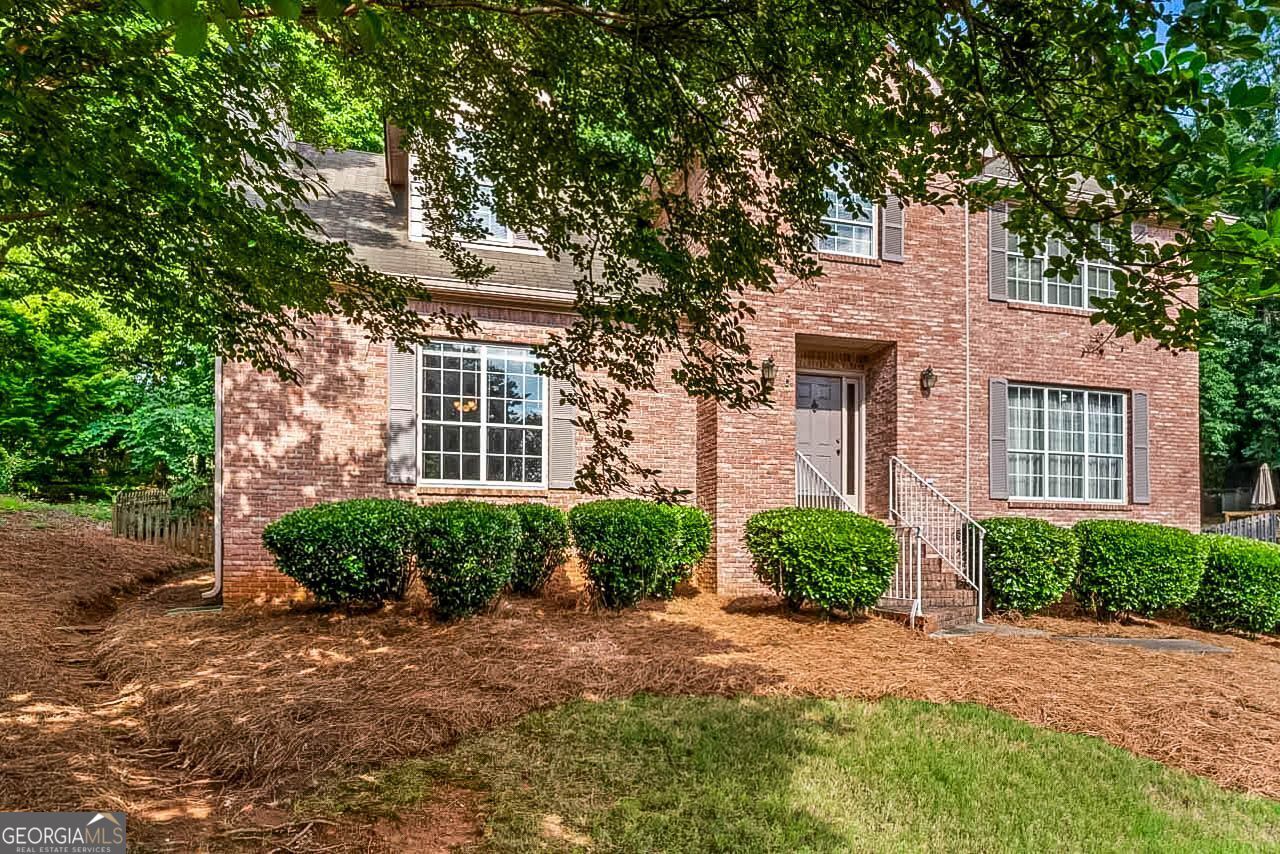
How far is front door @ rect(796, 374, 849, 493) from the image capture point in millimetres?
11023

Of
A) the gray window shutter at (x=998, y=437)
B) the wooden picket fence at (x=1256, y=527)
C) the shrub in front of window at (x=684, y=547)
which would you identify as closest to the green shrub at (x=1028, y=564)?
the gray window shutter at (x=998, y=437)

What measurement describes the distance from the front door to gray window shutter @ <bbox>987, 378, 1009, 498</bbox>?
2169 millimetres

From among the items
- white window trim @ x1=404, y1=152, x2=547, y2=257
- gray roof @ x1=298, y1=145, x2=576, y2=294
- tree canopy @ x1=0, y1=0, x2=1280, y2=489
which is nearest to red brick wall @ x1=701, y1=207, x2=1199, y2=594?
gray roof @ x1=298, y1=145, x2=576, y2=294

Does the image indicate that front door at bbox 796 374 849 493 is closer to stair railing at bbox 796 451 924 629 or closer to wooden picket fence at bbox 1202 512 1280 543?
stair railing at bbox 796 451 924 629

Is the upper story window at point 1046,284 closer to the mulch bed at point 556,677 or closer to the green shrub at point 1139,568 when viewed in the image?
the green shrub at point 1139,568

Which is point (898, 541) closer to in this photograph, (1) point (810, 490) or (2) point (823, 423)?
(1) point (810, 490)

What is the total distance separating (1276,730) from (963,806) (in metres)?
3.39

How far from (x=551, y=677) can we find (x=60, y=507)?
18515 mm

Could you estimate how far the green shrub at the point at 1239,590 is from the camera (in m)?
9.48

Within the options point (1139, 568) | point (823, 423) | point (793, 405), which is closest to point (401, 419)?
point (793, 405)

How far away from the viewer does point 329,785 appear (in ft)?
13.2

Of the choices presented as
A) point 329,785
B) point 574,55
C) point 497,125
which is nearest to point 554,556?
point 329,785

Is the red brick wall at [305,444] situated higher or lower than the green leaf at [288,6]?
lower

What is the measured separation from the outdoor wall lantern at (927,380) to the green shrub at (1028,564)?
2161 mm
